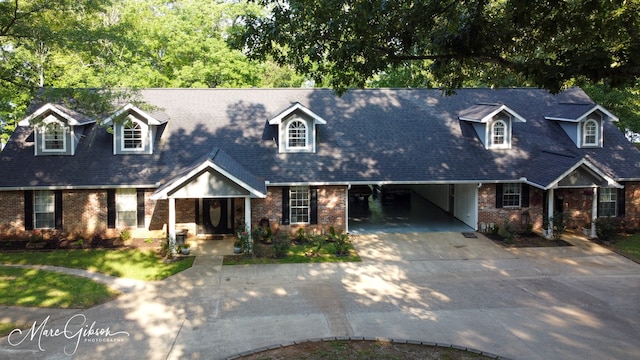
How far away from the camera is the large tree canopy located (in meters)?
12.0

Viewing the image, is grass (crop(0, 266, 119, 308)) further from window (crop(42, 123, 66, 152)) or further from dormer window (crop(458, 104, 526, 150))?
dormer window (crop(458, 104, 526, 150))

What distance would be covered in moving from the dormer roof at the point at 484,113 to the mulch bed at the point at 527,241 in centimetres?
505

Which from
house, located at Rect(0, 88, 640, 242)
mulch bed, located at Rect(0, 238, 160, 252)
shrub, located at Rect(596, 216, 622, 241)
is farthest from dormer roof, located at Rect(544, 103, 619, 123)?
mulch bed, located at Rect(0, 238, 160, 252)

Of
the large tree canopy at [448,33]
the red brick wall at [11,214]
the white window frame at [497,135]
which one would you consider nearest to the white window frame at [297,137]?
the white window frame at [497,135]

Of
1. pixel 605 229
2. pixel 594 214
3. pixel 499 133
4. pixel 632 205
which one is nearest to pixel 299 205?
pixel 499 133

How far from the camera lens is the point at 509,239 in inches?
850

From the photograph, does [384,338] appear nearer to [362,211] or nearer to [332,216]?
[332,216]

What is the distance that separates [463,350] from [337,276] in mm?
6329

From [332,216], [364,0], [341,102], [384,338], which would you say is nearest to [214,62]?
[341,102]

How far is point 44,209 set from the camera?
21469mm

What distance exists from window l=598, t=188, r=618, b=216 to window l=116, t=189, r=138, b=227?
19.3 meters

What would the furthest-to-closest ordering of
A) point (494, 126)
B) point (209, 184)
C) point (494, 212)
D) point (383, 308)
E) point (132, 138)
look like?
point (494, 126) < point (494, 212) < point (132, 138) < point (209, 184) < point (383, 308)

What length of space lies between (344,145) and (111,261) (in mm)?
10555

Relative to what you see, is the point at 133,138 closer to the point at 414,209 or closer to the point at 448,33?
the point at 414,209
